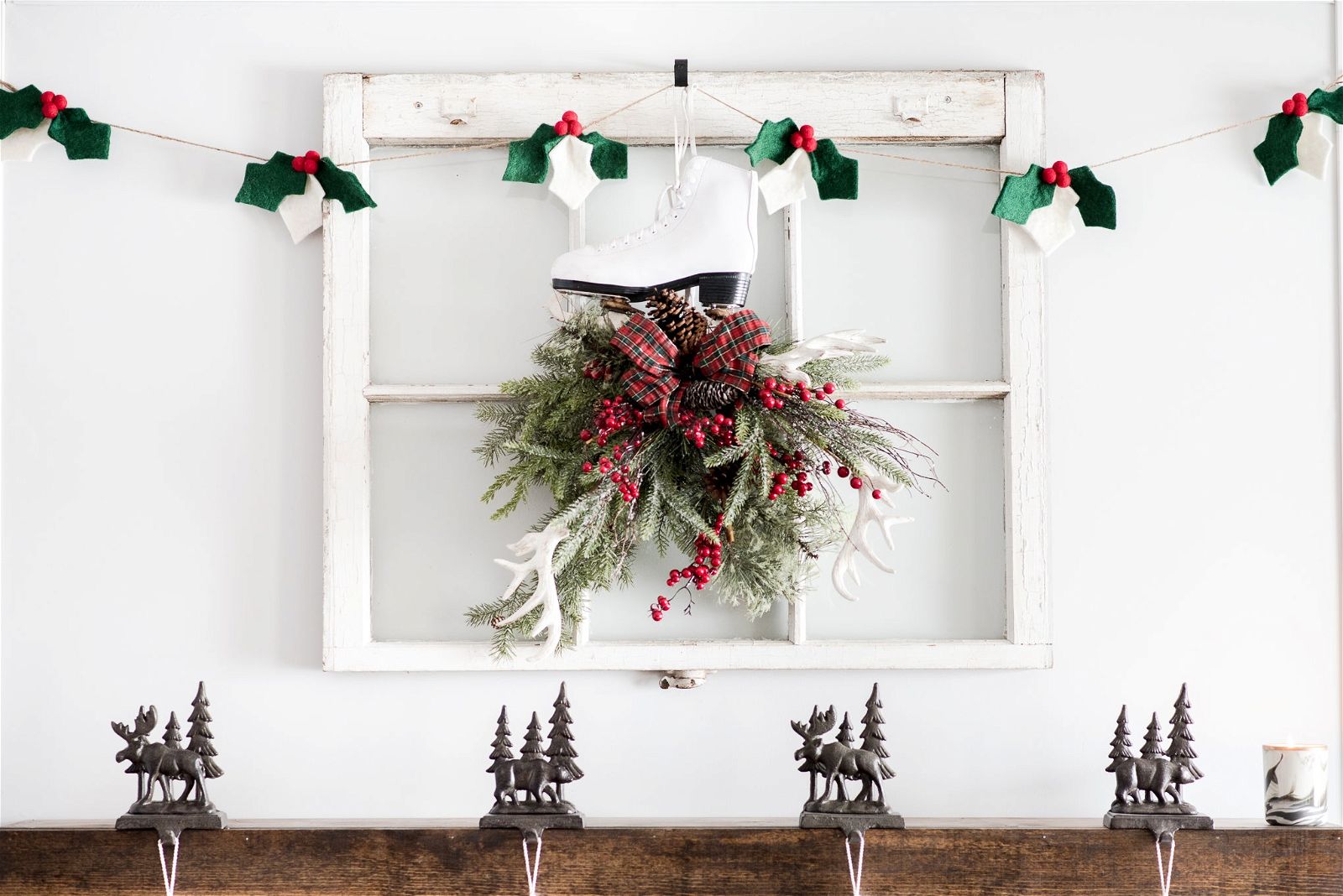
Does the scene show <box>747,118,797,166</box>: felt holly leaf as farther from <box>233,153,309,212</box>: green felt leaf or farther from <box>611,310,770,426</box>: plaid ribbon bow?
<box>233,153,309,212</box>: green felt leaf

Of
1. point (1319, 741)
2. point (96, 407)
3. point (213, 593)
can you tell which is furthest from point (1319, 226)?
point (96, 407)

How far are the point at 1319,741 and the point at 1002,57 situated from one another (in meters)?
1.10

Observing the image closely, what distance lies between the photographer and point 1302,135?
141cm

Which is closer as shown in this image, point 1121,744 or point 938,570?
point 1121,744

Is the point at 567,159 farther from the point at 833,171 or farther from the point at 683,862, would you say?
the point at 683,862

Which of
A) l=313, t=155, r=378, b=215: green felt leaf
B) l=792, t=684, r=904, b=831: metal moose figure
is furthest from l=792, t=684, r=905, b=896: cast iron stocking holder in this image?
l=313, t=155, r=378, b=215: green felt leaf

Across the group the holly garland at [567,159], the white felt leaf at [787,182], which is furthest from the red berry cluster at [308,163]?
the white felt leaf at [787,182]

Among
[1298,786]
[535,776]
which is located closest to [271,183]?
[535,776]

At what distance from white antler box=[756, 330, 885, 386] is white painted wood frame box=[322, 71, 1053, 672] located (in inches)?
6.1

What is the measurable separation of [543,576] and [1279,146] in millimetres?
1195

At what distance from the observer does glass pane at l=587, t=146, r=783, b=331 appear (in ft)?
4.76

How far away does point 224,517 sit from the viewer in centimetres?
146

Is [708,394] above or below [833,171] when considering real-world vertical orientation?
below

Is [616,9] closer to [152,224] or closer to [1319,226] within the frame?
[152,224]
